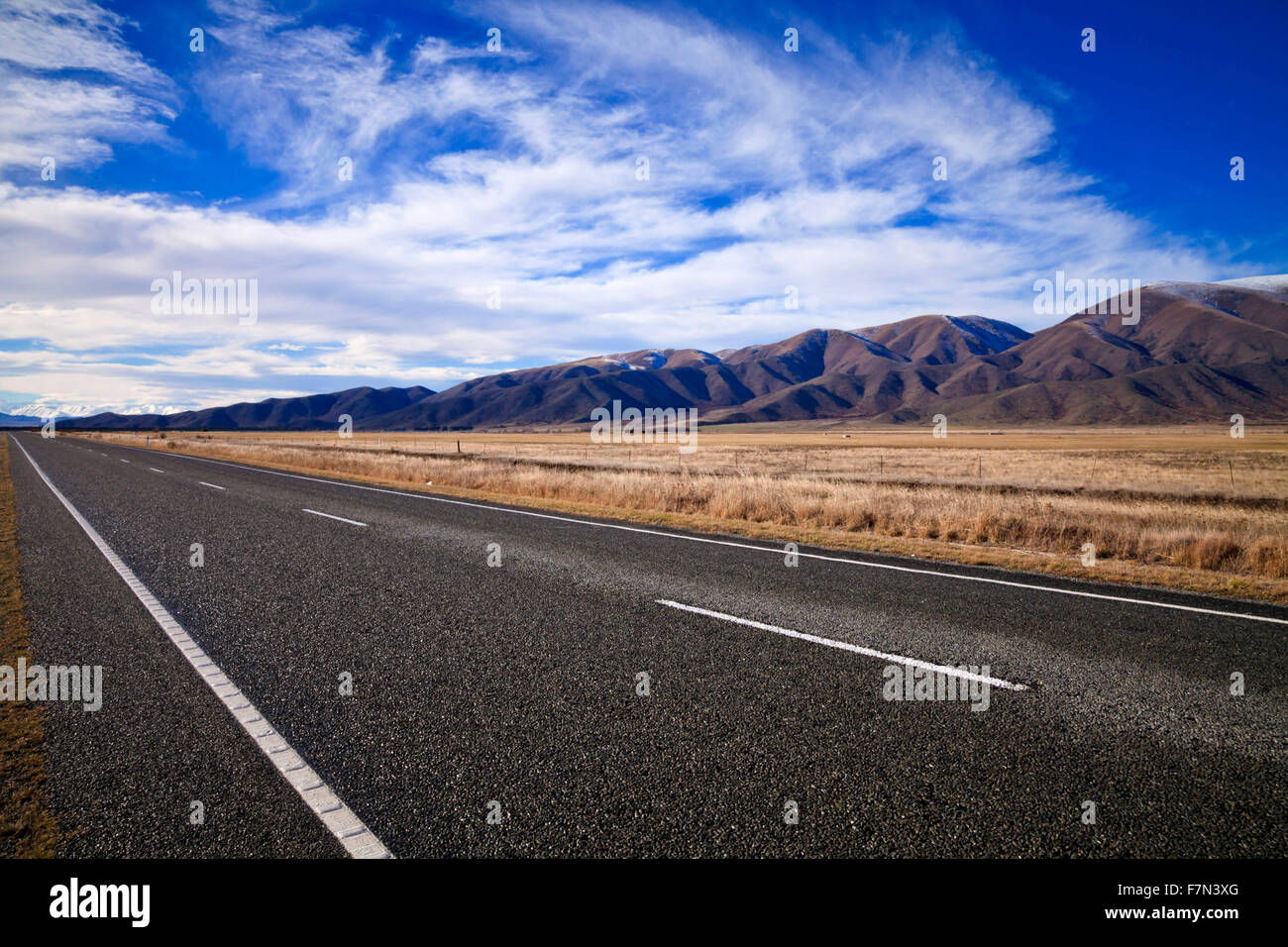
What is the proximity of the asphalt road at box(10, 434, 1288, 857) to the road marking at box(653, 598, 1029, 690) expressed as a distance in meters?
0.07

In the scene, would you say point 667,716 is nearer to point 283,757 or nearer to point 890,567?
point 283,757

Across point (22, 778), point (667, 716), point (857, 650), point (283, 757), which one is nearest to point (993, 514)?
point (857, 650)

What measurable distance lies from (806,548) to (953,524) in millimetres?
3638

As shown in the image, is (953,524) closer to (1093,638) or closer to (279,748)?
(1093,638)

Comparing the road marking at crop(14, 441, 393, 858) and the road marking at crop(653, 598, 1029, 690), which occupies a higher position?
the road marking at crop(653, 598, 1029, 690)

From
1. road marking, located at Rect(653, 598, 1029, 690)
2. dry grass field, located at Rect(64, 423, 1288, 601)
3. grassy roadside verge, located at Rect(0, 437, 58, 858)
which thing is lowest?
grassy roadside verge, located at Rect(0, 437, 58, 858)

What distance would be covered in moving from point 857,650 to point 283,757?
13.3ft

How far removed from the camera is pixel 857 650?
17.3 ft

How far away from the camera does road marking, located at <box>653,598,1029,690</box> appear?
465 cm

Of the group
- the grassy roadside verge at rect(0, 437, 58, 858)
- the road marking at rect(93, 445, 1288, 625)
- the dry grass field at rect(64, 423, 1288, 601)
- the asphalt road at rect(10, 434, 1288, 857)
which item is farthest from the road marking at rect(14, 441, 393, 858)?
the dry grass field at rect(64, 423, 1288, 601)

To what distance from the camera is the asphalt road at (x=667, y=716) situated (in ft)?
9.77

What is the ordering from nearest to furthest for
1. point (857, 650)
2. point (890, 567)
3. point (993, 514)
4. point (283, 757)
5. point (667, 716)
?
point (283, 757)
point (667, 716)
point (857, 650)
point (890, 567)
point (993, 514)

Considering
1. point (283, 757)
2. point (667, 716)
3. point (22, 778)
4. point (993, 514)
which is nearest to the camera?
point (22, 778)

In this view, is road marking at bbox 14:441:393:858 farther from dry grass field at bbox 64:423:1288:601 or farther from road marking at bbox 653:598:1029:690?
dry grass field at bbox 64:423:1288:601
